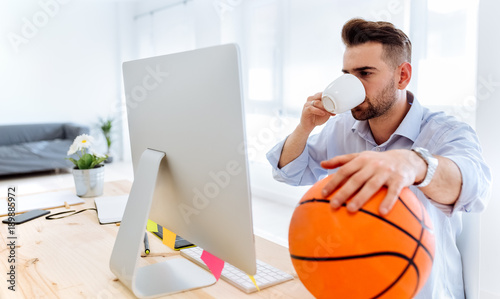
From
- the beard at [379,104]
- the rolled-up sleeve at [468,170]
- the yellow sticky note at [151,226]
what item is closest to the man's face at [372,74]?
the beard at [379,104]

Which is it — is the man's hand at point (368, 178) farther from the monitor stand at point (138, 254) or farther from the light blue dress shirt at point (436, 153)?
the monitor stand at point (138, 254)

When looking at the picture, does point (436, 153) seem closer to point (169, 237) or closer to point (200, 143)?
point (200, 143)

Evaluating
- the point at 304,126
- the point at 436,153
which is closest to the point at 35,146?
the point at 304,126

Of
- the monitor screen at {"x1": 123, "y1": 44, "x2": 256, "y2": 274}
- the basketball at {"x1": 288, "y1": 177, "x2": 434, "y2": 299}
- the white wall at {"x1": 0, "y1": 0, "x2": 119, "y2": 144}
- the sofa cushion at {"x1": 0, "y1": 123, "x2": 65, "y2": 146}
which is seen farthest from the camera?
the white wall at {"x1": 0, "y1": 0, "x2": 119, "y2": 144}

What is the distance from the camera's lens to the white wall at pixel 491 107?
2.26 meters

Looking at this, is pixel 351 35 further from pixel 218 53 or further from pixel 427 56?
pixel 427 56

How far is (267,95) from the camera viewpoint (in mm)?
5047

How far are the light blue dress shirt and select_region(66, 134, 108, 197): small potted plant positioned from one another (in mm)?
900

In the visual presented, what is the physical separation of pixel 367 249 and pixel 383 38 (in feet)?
3.19

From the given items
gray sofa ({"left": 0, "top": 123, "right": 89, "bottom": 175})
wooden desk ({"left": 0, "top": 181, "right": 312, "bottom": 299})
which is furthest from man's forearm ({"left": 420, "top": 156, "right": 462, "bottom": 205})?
gray sofa ({"left": 0, "top": 123, "right": 89, "bottom": 175})

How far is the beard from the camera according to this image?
55.6 inches

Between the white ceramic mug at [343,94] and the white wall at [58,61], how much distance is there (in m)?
6.68

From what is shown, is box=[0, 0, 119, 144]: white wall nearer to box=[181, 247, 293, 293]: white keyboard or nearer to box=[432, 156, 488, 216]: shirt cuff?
box=[181, 247, 293, 293]: white keyboard

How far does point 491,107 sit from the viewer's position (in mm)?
2289
